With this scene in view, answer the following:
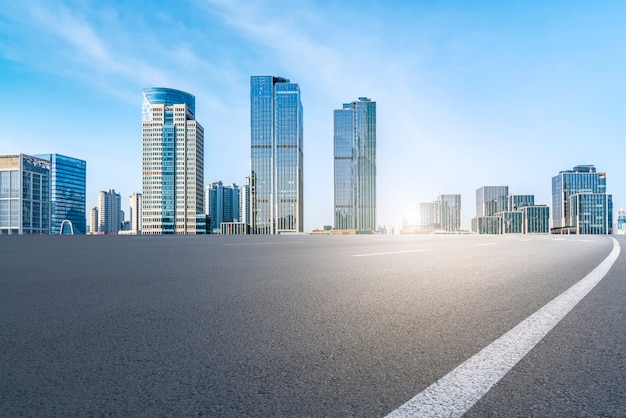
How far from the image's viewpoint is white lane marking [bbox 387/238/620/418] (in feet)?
4.78

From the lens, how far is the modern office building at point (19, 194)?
15288cm

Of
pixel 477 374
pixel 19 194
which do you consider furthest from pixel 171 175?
pixel 477 374

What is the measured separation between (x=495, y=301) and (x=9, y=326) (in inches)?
154

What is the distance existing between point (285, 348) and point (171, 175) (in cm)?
19309

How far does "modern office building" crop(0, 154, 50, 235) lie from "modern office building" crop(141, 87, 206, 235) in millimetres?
40708

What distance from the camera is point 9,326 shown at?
2.73m

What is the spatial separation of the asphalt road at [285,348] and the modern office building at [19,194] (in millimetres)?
185386

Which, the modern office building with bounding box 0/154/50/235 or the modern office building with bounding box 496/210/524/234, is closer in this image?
the modern office building with bounding box 0/154/50/235

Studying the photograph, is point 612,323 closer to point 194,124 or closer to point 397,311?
point 397,311

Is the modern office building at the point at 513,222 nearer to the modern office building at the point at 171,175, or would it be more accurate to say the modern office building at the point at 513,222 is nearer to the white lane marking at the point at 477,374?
the modern office building at the point at 171,175

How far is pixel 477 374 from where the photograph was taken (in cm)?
179

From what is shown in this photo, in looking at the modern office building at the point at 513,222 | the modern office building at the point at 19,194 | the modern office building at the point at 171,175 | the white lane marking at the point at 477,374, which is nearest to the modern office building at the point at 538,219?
the modern office building at the point at 513,222

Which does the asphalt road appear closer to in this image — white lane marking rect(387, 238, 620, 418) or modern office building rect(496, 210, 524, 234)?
white lane marking rect(387, 238, 620, 418)

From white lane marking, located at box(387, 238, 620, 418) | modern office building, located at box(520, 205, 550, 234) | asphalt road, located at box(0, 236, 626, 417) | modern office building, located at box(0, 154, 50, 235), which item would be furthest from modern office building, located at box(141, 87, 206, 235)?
white lane marking, located at box(387, 238, 620, 418)
